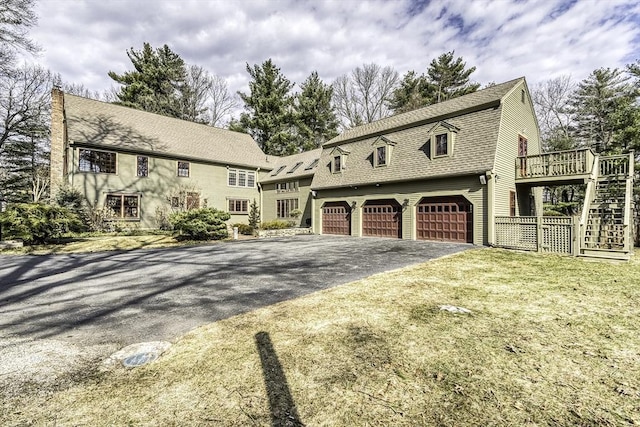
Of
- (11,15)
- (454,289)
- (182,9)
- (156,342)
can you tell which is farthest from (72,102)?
(454,289)

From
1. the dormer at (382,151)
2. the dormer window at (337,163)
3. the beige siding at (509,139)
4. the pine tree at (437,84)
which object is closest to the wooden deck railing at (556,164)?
the beige siding at (509,139)

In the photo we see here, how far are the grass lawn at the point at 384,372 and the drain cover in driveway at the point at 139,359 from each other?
0.15 metres

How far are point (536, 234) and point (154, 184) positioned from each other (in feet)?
79.3

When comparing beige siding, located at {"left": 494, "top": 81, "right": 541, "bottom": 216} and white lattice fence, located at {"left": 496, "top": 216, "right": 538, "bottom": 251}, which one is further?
beige siding, located at {"left": 494, "top": 81, "right": 541, "bottom": 216}

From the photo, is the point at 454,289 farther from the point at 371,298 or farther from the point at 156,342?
the point at 156,342

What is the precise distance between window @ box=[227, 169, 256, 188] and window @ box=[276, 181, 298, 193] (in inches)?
121

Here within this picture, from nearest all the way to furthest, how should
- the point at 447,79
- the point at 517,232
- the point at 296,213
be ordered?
1. the point at 517,232
2. the point at 296,213
3. the point at 447,79

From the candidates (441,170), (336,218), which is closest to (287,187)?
(336,218)

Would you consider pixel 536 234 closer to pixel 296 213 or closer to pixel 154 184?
pixel 296 213

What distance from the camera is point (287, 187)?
25.2m

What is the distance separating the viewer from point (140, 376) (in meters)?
2.97

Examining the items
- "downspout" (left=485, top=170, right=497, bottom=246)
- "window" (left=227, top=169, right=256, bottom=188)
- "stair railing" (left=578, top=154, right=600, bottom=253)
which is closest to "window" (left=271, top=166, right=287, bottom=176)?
"window" (left=227, top=169, right=256, bottom=188)

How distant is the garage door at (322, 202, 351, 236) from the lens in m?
19.3

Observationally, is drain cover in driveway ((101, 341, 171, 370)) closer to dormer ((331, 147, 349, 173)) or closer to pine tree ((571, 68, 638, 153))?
dormer ((331, 147, 349, 173))
